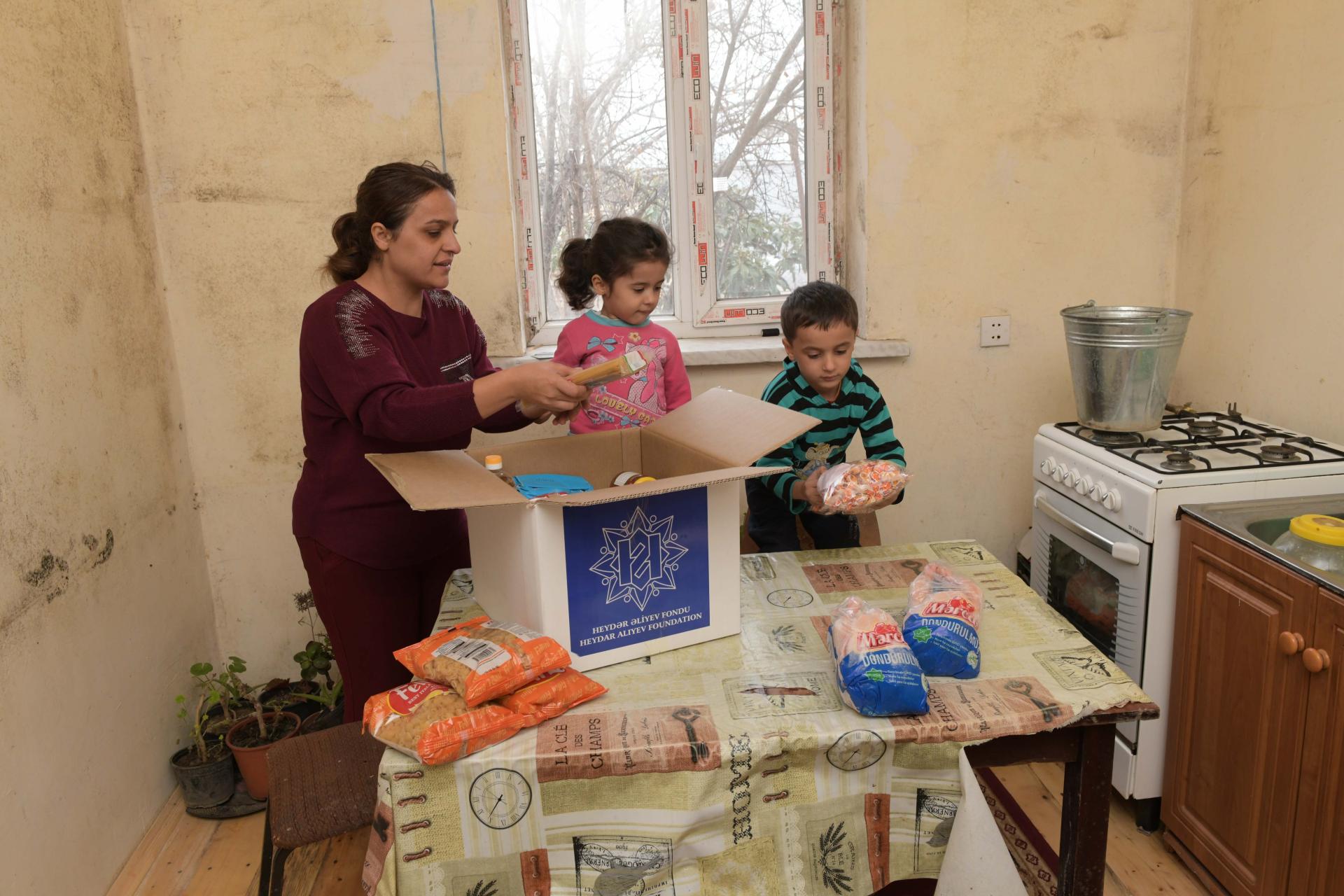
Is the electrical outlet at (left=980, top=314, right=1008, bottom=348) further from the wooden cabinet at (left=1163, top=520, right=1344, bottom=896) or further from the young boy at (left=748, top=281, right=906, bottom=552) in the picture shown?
the wooden cabinet at (left=1163, top=520, right=1344, bottom=896)

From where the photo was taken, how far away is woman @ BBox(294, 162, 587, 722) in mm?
1595

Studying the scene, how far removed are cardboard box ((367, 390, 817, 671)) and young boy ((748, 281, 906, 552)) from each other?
516 mm

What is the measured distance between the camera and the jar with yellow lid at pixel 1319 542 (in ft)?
5.38

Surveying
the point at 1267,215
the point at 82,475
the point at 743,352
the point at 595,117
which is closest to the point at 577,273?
the point at 743,352

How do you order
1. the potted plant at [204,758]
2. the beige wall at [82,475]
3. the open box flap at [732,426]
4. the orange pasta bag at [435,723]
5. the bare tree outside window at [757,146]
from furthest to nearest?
the bare tree outside window at [757,146]
the potted plant at [204,758]
the beige wall at [82,475]
the open box flap at [732,426]
the orange pasta bag at [435,723]

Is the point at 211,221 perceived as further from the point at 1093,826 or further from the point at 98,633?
the point at 1093,826

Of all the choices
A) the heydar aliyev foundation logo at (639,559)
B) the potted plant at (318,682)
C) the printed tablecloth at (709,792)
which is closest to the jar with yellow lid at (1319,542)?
the printed tablecloth at (709,792)

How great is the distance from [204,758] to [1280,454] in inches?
106

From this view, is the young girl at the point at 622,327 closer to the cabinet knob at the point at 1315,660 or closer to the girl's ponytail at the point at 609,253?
the girl's ponytail at the point at 609,253

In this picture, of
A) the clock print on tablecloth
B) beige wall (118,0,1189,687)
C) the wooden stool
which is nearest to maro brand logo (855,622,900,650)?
the clock print on tablecloth

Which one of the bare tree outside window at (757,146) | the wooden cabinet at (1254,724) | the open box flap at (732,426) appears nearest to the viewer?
the open box flap at (732,426)

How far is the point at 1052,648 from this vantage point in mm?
1355

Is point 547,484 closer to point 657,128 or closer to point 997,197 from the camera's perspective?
point 657,128

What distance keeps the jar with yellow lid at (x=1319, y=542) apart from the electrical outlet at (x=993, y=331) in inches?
45.7
